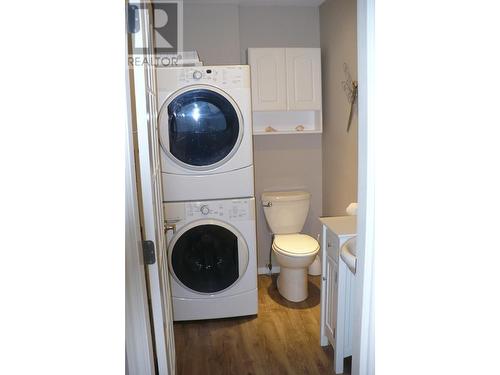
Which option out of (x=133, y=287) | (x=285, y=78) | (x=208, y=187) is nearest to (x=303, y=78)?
(x=285, y=78)

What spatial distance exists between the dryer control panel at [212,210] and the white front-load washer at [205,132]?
4 centimetres

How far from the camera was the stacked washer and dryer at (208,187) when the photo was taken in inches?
97.4

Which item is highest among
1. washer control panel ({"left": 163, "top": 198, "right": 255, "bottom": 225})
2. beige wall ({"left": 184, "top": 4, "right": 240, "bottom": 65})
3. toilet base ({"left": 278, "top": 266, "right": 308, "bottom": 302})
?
beige wall ({"left": 184, "top": 4, "right": 240, "bottom": 65})

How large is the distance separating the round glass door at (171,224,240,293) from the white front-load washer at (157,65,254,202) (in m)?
0.26

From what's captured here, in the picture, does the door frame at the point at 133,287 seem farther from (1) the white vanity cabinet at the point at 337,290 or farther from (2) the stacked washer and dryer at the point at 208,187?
(2) the stacked washer and dryer at the point at 208,187

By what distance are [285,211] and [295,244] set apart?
1.30 feet

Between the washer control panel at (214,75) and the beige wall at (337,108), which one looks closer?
the washer control panel at (214,75)

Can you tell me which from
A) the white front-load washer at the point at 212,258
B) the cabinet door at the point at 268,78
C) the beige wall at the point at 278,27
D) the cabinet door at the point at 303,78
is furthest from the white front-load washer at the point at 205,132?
the beige wall at the point at 278,27

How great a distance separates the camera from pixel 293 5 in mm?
3268

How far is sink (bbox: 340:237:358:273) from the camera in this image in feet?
5.39

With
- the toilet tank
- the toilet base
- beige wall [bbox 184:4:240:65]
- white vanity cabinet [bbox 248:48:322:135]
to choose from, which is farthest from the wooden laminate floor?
beige wall [bbox 184:4:240:65]
